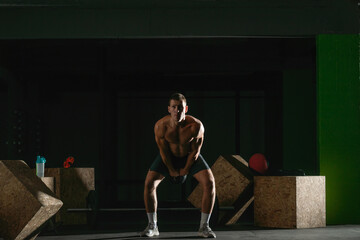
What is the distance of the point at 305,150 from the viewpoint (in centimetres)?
1158

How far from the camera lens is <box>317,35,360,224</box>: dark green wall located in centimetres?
743

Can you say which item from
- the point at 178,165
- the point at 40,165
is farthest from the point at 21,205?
the point at 178,165

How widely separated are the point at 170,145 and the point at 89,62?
5650 mm

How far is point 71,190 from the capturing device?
24.6 ft

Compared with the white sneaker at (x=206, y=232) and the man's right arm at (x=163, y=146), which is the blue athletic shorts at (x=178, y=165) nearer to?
the man's right arm at (x=163, y=146)

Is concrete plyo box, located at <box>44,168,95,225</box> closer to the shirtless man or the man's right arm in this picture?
the shirtless man

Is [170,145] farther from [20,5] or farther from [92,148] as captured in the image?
[92,148]

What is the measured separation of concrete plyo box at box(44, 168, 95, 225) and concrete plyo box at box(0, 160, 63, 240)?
1.76 m

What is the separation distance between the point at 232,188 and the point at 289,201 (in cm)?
94

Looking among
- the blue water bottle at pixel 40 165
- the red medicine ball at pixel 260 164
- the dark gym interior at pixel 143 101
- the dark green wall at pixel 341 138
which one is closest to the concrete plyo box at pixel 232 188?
the red medicine ball at pixel 260 164

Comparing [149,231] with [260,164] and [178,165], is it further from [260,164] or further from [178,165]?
[260,164]

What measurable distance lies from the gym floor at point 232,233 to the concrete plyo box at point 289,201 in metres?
0.18

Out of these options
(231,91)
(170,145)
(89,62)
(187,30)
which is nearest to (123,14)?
(187,30)

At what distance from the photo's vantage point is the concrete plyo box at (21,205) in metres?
5.33
